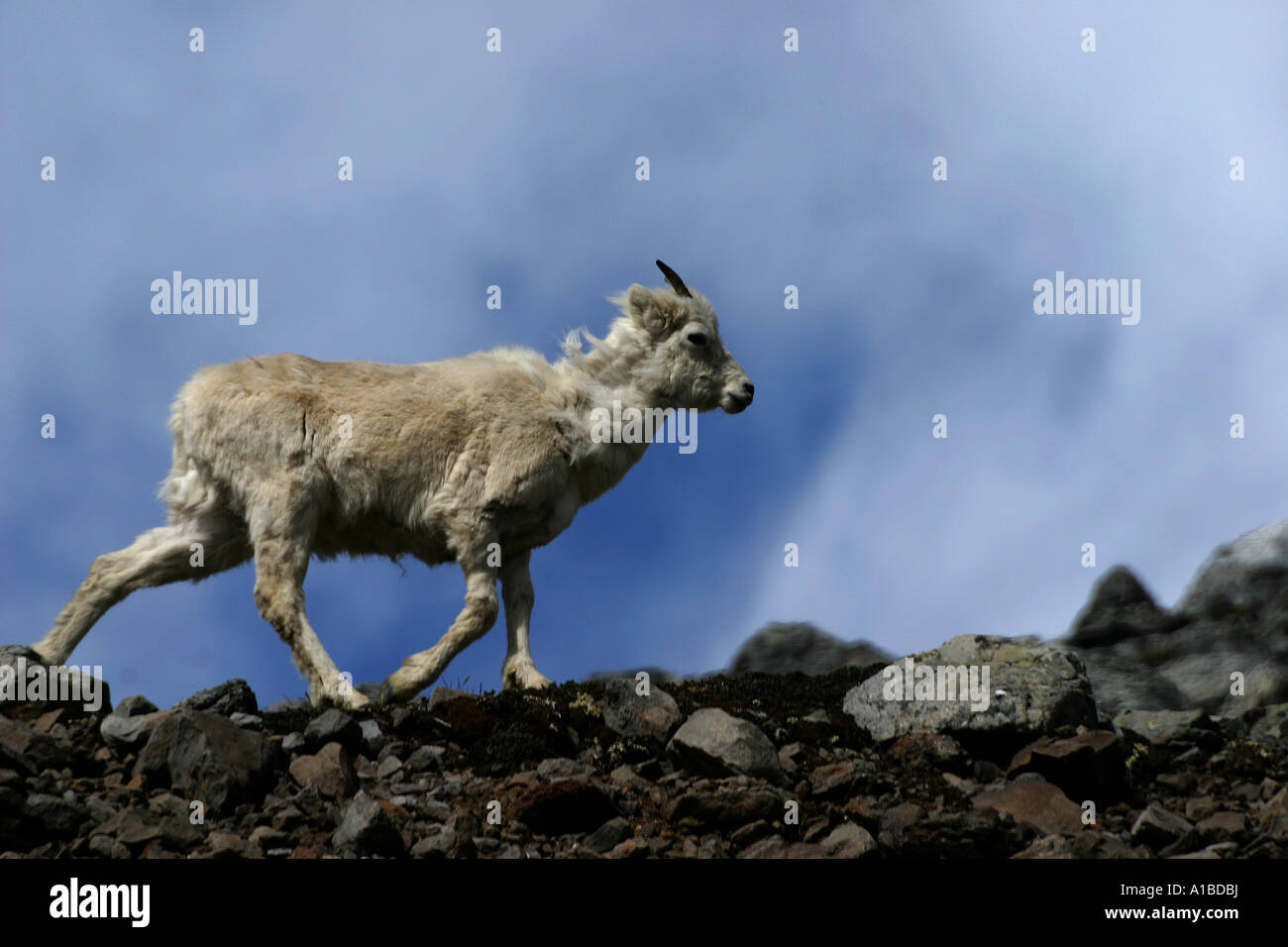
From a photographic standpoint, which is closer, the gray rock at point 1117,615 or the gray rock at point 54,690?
the gray rock at point 54,690

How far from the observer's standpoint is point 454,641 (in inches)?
545

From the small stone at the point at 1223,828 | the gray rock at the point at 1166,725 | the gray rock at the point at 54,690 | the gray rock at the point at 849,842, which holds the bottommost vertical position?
the small stone at the point at 1223,828

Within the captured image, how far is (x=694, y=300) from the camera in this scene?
53.1 feet

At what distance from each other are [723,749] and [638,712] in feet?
5.44

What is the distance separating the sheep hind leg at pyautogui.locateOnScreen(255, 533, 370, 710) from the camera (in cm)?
1354

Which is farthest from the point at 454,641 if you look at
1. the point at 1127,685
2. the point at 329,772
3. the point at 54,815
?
the point at 1127,685

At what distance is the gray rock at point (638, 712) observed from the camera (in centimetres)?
1213

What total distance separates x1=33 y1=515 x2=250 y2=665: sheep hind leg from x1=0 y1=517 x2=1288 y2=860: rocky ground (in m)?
0.71

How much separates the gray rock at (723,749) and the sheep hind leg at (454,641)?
11.3 ft

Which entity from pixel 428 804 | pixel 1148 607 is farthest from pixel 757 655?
pixel 428 804

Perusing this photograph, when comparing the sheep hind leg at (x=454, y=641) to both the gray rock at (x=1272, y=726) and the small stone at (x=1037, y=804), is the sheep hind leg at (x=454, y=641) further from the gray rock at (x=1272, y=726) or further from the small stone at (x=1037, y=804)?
the gray rock at (x=1272, y=726)

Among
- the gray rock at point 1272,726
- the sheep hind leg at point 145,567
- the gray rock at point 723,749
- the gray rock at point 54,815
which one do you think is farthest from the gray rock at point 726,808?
the gray rock at point 1272,726

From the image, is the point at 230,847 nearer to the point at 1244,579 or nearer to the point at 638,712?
the point at 638,712

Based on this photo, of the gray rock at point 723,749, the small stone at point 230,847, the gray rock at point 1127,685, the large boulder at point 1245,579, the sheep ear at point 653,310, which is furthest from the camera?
the large boulder at point 1245,579
